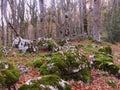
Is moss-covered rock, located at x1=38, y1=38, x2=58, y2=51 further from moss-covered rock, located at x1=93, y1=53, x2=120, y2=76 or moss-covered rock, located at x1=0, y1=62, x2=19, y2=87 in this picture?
moss-covered rock, located at x1=0, y1=62, x2=19, y2=87

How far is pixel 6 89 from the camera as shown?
7.37 meters

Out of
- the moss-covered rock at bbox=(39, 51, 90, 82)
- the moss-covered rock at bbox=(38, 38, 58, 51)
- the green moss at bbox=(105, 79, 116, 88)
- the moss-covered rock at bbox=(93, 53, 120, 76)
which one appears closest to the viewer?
the moss-covered rock at bbox=(39, 51, 90, 82)

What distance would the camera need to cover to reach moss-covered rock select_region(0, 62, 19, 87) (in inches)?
281

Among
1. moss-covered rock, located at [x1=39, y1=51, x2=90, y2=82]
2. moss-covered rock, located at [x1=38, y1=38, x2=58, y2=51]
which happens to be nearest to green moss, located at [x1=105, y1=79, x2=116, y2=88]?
moss-covered rock, located at [x1=39, y1=51, x2=90, y2=82]

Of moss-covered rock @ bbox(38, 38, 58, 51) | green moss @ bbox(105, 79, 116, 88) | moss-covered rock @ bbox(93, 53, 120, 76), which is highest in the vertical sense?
moss-covered rock @ bbox(38, 38, 58, 51)

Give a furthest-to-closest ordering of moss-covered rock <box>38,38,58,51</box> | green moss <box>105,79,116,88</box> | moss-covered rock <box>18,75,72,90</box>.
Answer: moss-covered rock <box>38,38,58,51</box> → green moss <box>105,79,116,88</box> → moss-covered rock <box>18,75,72,90</box>

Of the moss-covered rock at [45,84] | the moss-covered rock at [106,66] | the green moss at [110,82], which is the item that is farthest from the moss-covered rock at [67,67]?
the moss-covered rock at [45,84]

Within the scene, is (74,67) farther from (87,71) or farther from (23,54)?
(23,54)

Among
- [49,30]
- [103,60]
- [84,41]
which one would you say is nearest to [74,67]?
[103,60]

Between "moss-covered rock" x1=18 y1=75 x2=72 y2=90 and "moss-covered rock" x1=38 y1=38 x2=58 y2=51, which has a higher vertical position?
"moss-covered rock" x1=18 y1=75 x2=72 y2=90

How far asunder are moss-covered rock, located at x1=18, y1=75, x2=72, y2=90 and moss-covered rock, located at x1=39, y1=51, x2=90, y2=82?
76.1 inches

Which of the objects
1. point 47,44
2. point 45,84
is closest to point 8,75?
point 45,84

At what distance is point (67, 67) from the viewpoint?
9.78 metres

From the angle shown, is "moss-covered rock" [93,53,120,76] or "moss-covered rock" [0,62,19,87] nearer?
"moss-covered rock" [0,62,19,87]
